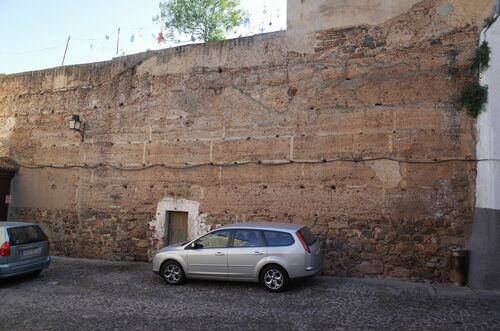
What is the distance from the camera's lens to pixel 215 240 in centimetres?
Answer: 817

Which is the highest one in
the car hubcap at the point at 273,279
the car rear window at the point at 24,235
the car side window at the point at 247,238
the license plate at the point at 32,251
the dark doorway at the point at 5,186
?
the dark doorway at the point at 5,186

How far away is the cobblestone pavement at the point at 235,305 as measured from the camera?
589cm

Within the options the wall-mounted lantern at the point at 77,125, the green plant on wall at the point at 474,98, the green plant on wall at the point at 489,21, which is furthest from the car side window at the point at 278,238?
the wall-mounted lantern at the point at 77,125

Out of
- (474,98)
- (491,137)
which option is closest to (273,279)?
(491,137)

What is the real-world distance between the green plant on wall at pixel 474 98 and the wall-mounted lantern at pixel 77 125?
403 inches

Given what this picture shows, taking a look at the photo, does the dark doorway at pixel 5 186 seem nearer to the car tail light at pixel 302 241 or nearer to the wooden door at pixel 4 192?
the wooden door at pixel 4 192

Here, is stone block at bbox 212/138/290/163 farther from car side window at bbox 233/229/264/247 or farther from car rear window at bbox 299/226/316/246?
car side window at bbox 233/229/264/247

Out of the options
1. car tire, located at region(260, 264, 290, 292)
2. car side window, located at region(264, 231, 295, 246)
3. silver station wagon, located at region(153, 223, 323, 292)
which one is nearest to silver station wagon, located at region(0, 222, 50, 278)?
silver station wagon, located at region(153, 223, 323, 292)

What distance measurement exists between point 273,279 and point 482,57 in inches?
240

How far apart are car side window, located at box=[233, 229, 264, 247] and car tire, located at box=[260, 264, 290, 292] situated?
1.62ft

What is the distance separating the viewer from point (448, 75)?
871cm

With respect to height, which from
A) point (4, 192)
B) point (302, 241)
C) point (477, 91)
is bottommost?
point (302, 241)

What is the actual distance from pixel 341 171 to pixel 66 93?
29.8 ft

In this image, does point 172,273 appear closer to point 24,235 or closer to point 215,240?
point 215,240
